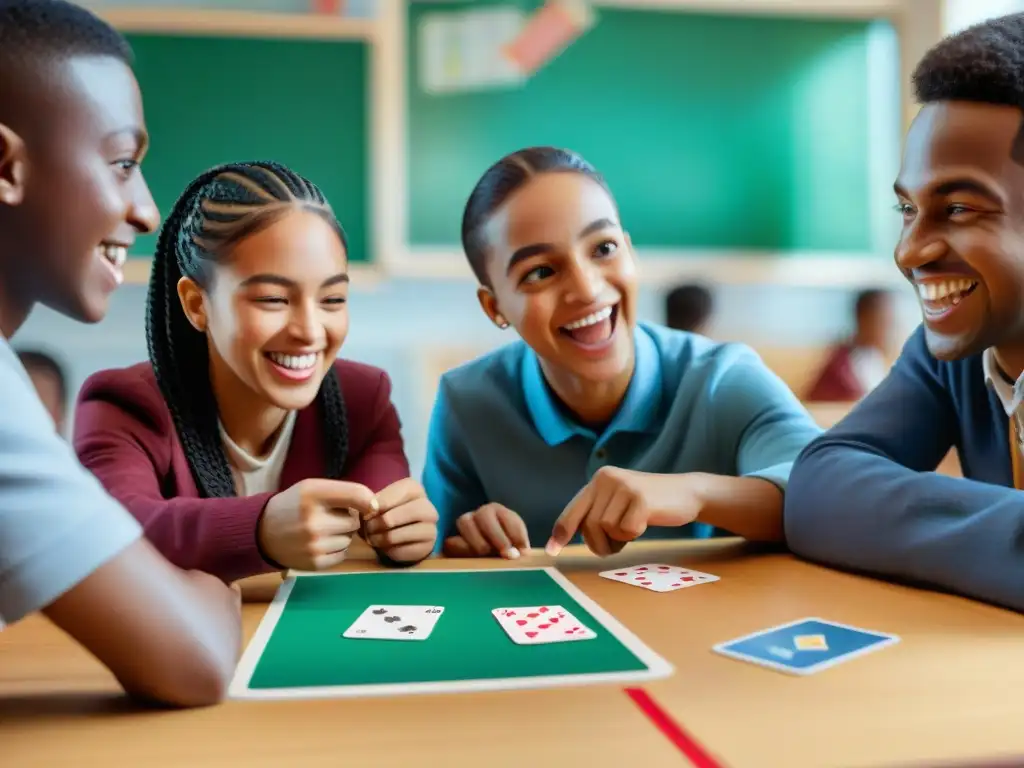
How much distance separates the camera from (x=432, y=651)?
2.58ft

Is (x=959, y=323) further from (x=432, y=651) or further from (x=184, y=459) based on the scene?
(x=184, y=459)

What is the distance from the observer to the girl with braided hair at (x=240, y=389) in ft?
3.69

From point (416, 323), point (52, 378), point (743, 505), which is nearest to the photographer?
point (743, 505)

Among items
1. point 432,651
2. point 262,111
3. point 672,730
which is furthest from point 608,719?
point 262,111

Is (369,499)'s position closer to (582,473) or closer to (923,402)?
(582,473)

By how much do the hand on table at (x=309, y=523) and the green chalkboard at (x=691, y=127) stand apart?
2.39m

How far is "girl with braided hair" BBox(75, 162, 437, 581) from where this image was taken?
1.12m

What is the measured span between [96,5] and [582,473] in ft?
8.36

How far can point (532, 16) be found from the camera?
3.29 m

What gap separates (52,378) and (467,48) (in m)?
1.86

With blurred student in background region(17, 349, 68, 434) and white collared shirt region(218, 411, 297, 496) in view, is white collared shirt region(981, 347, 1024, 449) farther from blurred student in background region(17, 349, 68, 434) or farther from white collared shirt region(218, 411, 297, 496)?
blurred student in background region(17, 349, 68, 434)

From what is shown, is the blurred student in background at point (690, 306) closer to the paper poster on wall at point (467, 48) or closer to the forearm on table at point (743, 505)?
the paper poster on wall at point (467, 48)

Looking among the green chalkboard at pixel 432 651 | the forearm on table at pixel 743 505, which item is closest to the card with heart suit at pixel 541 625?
the green chalkboard at pixel 432 651

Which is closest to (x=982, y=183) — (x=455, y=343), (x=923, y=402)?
(x=923, y=402)
